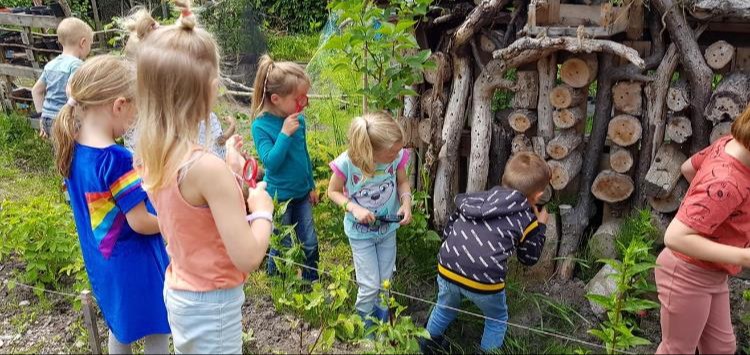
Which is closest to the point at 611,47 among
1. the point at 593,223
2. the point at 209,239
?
the point at 593,223

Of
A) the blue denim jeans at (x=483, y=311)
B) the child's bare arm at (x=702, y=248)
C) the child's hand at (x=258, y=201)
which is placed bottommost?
the blue denim jeans at (x=483, y=311)

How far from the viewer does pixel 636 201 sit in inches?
152

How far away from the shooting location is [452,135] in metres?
4.18

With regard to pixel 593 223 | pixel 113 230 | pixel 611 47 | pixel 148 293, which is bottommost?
pixel 593 223

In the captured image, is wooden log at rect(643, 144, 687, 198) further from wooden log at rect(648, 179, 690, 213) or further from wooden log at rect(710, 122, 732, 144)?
wooden log at rect(710, 122, 732, 144)

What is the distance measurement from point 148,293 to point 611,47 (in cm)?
261

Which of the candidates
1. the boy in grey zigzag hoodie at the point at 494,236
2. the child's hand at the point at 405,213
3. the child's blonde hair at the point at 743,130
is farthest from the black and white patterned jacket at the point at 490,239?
the child's blonde hair at the point at 743,130

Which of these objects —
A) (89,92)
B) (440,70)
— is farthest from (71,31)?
(89,92)

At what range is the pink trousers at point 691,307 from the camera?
8.39 feet

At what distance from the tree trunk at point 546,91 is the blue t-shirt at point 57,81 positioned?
3406 mm

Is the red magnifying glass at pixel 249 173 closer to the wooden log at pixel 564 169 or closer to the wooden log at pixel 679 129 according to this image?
the wooden log at pixel 564 169

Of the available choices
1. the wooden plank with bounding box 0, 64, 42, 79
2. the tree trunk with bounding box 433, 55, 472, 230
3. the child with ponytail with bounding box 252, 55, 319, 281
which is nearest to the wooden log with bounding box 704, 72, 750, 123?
the tree trunk with bounding box 433, 55, 472, 230

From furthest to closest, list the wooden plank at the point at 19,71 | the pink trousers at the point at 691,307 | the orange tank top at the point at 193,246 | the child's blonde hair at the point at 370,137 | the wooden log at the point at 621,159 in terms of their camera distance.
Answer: the wooden plank at the point at 19,71, the wooden log at the point at 621,159, the child's blonde hair at the point at 370,137, the pink trousers at the point at 691,307, the orange tank top at the point at 193,246

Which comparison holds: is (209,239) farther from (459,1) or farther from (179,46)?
(459,1)
